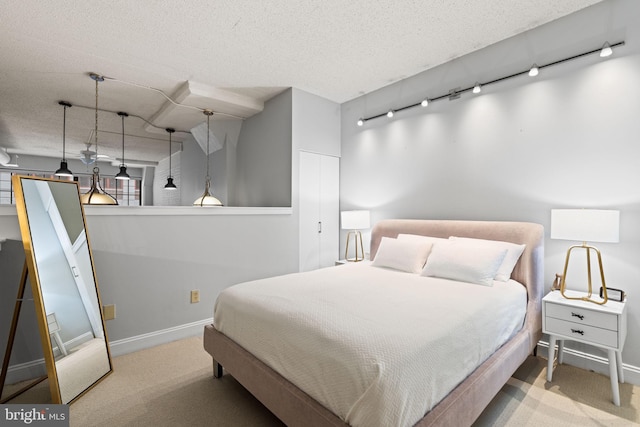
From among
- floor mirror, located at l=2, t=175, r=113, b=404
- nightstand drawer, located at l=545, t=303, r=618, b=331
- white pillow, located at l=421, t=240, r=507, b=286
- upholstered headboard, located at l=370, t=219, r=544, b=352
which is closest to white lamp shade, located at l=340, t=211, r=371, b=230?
upholstered headboard, located at l=370, t=219, r=544, b=352

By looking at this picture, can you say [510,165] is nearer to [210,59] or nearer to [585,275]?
[585,275]

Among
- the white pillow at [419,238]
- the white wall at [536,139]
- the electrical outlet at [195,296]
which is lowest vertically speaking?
the electrical outlet at [195,296]

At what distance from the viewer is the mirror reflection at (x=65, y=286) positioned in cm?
181

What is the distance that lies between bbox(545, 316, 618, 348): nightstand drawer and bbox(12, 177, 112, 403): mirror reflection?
3.24 metres

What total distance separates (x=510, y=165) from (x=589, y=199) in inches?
25.2

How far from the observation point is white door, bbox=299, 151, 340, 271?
397 centimetres

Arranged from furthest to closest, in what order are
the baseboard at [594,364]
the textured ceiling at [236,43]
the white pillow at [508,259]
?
the white pillow at [508,259], the textured ceiling at [236,43], the baseboard at [594,364]

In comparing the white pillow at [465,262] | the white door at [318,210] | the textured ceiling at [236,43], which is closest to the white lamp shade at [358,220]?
the white door at [318,210]

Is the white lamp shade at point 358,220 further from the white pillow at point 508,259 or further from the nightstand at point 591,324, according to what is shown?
the nightstand at point 591,324

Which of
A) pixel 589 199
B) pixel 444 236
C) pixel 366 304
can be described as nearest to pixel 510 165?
pixel 589 199

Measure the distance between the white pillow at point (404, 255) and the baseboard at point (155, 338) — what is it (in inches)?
76.8

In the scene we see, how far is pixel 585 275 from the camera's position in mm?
2328

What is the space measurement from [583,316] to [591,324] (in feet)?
0.19

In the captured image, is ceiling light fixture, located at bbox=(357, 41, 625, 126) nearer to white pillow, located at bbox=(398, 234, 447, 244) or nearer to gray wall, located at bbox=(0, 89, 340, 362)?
gray wall, located at bbox=(0, 89, 340, 362)
